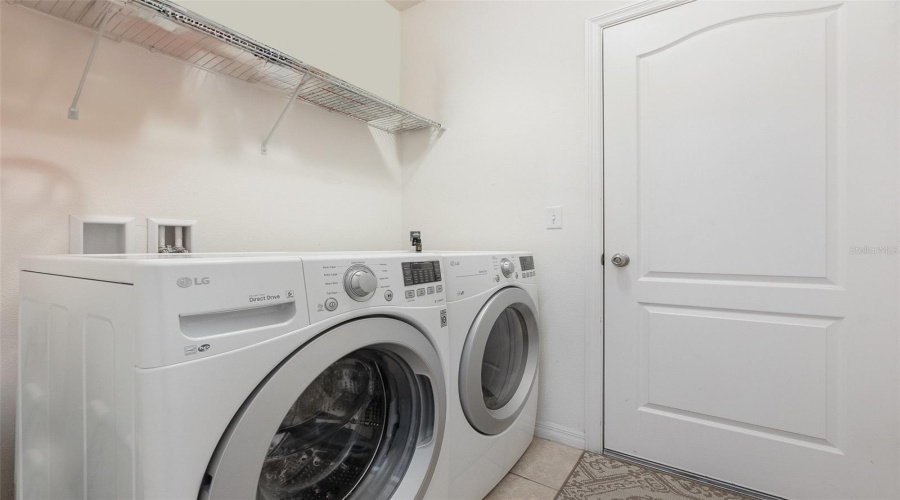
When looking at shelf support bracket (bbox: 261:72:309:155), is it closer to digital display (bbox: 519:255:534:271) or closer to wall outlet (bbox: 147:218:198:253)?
wall outlet (bbox: 147:218:198:253)

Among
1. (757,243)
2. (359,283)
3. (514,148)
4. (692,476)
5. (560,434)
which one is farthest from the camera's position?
(514,148)

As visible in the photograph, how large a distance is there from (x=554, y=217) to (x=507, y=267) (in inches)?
17.9

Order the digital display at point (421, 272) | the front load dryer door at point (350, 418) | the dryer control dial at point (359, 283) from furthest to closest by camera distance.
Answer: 1. the digital display at point (421, 272)
2. the dryer control dial at point (359, 283)
3. the front load dryer door at point (350, 418)

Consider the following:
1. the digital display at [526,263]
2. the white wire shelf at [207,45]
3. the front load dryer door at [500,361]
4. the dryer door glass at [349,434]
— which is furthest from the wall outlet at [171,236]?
the digital display at [526,263]

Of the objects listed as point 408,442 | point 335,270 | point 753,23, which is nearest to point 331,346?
point 335,270

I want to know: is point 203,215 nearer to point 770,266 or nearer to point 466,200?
point 466,200

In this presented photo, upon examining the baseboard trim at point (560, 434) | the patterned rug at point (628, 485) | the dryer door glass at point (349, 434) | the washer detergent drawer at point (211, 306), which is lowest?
the patterned rug at point (628, 485)

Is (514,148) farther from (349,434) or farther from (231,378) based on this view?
(231,378)

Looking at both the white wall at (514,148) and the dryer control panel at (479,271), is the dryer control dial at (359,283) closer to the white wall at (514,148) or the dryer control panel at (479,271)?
the dryer control panel at (479,271)

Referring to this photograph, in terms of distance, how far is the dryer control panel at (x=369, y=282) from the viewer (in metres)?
0.70

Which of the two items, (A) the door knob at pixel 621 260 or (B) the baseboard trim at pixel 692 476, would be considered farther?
(A) the door knob at pixel 621 260

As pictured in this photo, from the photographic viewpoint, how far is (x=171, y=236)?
49.9 inches

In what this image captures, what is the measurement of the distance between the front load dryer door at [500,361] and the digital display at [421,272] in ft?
0.86

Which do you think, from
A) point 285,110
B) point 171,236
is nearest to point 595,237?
point 285,110
